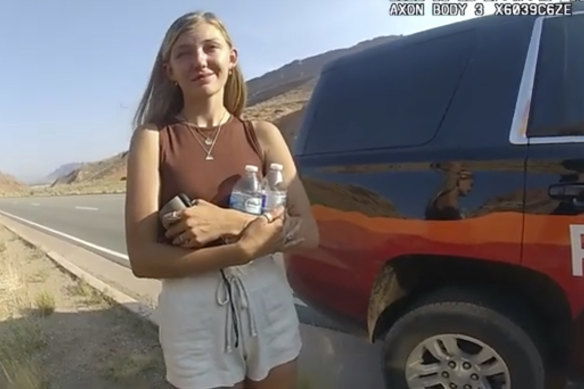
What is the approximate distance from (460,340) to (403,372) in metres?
0.31

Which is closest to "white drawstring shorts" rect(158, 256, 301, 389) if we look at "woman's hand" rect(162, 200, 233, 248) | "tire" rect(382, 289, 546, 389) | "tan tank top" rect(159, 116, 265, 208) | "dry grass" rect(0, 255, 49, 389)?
"woman's hand" rect(162, 200, 233, 248)

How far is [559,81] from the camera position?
237 centimetres

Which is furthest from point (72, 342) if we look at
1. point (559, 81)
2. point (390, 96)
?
point (559, 81)

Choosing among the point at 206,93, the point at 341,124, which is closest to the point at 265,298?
the point at 206,93

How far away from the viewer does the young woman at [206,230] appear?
157cm

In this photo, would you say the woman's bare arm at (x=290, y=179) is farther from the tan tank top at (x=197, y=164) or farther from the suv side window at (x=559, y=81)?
the suv side window at (x=559, y=81)

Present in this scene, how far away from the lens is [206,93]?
1669 mm

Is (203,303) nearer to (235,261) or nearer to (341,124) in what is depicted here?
(235,261)

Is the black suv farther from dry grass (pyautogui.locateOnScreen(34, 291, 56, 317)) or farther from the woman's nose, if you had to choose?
dry grass (pyautogui.locateOnScreen(34, 291, 56, 317))

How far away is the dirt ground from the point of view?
10.8ft

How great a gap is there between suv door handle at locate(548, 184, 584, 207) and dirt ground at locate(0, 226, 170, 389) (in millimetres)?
2332

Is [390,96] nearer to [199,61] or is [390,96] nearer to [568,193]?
[568,193]

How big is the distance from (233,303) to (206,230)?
0.26 m

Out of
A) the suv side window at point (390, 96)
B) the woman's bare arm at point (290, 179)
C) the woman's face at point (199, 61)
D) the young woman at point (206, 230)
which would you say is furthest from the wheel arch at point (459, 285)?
the woman's face at point (199, 61)
